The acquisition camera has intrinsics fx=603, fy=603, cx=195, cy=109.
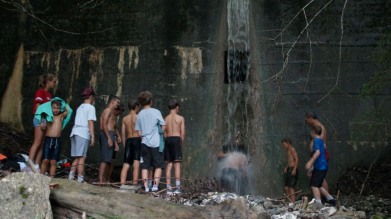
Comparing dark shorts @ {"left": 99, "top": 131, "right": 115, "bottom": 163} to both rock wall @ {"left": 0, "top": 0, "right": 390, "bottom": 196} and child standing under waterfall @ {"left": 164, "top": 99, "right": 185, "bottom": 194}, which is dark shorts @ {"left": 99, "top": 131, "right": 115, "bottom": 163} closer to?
child standing under waterfall @ {"left": 164, "top": 99, "right": 185, "bottom": 194}

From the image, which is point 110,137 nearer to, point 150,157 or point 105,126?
point 105,126

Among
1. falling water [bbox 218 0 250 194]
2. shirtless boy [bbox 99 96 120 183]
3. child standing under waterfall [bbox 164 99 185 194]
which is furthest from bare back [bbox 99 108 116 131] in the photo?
falling water [bbox 218 0 250 194]

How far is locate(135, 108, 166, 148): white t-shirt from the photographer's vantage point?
27.5 ft

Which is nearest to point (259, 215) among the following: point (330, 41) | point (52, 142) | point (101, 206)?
point (101, 206)

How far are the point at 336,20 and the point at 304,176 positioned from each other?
287 centimetres

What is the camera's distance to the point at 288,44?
11078mm

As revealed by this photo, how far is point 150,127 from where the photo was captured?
8.38 metres

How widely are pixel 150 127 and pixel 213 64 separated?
10.9 ft

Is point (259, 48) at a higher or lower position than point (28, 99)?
higher

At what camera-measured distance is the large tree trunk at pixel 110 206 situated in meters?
4.94

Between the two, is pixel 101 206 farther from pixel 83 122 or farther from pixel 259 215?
pixel 83 122

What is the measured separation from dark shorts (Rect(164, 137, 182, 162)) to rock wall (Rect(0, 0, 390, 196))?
7.24ft

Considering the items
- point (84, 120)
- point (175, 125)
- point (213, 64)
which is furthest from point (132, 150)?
point (213, 64)

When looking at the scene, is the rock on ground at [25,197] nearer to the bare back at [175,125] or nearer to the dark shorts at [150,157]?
the dark shorts at [150,157]
